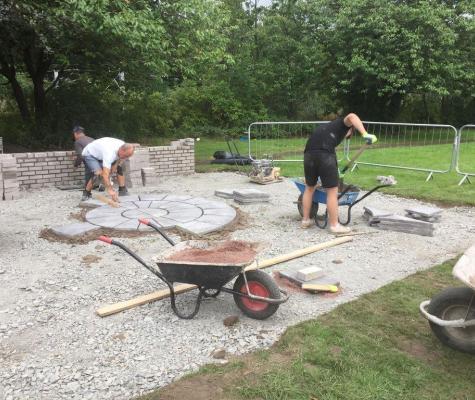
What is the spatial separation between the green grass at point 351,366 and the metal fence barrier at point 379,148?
6257 mm

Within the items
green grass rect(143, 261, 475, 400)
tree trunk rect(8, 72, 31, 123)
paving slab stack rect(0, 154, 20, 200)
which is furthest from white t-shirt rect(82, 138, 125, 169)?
tree trunk rect(8, 72, 31, 123)

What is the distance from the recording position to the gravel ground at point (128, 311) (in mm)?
2830

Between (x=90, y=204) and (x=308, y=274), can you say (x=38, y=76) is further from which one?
(x=308, y=274)

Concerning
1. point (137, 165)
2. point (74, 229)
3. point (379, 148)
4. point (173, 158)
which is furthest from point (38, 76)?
point (379, 148)

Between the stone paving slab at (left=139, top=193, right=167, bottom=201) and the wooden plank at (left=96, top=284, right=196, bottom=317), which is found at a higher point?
the stone paving slab at (left=139, top=193, right=167, bottom=201)

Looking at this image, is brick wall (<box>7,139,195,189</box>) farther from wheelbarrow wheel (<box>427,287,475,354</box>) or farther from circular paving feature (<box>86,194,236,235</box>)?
wheelbarrow wheel (<box>427,287,475,354</box>)

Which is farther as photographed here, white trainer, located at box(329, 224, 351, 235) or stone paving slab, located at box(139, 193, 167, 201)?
stone paving slab, located at box(139, 193, 167, 201)

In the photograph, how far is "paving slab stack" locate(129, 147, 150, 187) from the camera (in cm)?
873

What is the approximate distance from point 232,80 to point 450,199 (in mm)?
12746

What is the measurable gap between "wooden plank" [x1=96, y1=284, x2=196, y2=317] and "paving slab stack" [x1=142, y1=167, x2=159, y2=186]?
5.17 m

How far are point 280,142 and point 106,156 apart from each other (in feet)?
30.9

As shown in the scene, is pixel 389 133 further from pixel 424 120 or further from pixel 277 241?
pixel 277 241

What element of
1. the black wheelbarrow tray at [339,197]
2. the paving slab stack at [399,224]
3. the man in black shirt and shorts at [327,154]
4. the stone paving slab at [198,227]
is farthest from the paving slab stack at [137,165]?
the paving slab stack at [399,224]

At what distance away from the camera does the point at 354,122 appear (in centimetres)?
510
